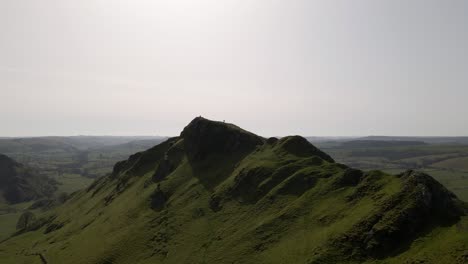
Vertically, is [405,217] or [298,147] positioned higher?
[298,147]

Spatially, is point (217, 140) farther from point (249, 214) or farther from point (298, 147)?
point (249, 214)

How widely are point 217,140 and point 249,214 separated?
5454 centimetres

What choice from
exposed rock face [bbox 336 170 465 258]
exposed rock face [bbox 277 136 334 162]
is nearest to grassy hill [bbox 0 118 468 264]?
exposed rock face [bbox 336 170 465 258]

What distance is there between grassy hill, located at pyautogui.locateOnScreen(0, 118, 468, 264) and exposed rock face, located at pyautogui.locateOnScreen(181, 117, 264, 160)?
0.47m

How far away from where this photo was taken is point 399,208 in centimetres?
6650


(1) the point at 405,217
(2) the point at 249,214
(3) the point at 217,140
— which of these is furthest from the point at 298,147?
(1) the point at 405,217

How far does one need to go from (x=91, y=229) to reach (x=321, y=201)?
90877 mm

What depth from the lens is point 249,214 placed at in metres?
96.1

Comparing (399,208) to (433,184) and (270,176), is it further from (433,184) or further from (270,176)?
(270,176)

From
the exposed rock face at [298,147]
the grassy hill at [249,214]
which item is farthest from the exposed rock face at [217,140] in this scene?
the exposed rock face at [298,147]

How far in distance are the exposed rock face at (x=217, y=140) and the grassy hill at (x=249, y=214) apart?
0.47 metres

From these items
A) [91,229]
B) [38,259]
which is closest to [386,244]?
[91,229]

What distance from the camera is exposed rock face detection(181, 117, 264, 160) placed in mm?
140250

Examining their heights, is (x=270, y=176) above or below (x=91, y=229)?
above
